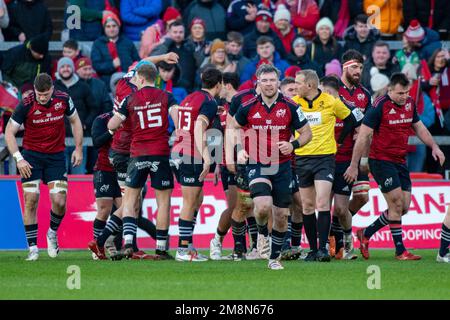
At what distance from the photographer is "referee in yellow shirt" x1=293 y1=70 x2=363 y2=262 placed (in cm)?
1581

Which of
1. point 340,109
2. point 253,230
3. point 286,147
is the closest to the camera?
point 286,147

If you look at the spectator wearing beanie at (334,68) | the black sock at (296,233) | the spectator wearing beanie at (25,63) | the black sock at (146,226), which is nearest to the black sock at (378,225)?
the black sock at (296,233)

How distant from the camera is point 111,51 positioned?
21.8 m

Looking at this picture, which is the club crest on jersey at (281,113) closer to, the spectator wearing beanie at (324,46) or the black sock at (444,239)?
the black sock at (444,239)

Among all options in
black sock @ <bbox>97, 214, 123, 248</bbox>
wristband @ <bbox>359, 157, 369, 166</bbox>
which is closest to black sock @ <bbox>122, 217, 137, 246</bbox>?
black sock @ <bbox>97, 214, 123, 248</bbox>

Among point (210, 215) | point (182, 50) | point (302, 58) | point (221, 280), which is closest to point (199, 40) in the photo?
point (182, 50)

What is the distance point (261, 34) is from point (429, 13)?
3388mm

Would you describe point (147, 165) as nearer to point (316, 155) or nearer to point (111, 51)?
point (316, 155)

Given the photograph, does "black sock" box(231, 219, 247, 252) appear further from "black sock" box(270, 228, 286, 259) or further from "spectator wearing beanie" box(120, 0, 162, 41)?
"spectator wearing beanie" box(120, 0, 162, 41)

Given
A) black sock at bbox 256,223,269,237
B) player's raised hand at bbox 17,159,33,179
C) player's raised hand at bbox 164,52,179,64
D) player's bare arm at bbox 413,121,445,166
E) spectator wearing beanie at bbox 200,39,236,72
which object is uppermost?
player's raised hand at bbox 164,52,179,64

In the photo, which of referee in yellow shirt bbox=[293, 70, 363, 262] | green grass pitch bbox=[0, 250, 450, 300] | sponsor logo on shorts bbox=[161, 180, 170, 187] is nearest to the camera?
green grass pitch bbox=[0, 250, 450, 300]

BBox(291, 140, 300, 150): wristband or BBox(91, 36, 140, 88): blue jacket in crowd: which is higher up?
BBox(91, 36, 140, 88): blue jacket in crowd

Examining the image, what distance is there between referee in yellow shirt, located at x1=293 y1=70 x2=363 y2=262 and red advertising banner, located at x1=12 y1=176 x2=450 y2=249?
3.83 meters

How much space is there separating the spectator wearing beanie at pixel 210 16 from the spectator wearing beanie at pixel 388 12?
2785 millimetres
